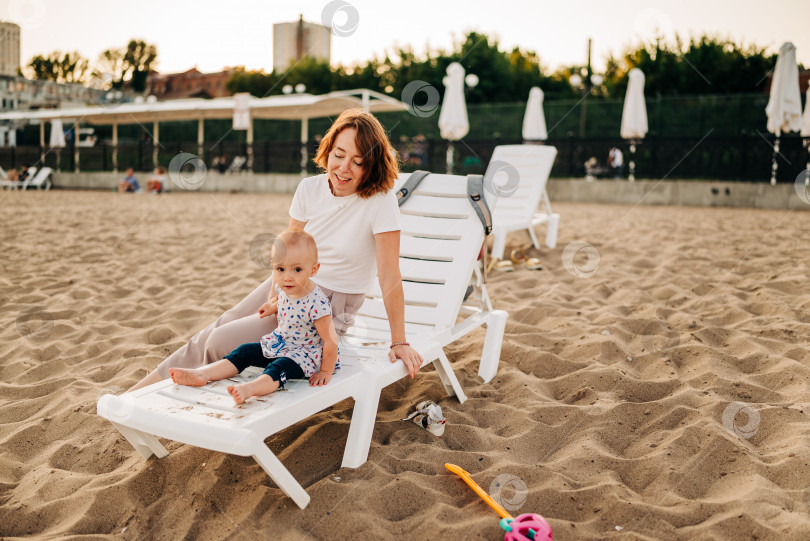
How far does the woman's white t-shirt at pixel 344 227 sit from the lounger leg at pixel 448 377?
0.46 meters

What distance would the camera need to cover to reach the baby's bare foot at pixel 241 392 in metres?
1.96

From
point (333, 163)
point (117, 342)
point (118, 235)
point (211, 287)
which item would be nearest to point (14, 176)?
point (118, 235)

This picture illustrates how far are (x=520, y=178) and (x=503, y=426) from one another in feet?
15.6

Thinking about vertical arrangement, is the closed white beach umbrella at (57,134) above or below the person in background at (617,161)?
above

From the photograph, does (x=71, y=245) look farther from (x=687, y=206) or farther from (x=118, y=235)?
(x=687, y=206)

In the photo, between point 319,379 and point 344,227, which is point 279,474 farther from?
point 344,227

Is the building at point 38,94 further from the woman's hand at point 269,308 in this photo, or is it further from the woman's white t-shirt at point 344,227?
the woman's hand at point 269,308

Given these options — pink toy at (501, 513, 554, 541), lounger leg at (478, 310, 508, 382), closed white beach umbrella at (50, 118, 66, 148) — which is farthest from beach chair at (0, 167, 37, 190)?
pink toy at (501, 513, 554, 541)

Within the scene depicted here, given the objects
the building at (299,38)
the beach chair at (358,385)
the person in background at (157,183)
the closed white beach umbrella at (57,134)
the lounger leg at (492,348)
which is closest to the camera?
the beach chair at (358,385)

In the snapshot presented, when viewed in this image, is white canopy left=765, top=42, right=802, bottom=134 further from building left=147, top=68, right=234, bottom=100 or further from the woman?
building left=147, top=68, right=234, bottom=100

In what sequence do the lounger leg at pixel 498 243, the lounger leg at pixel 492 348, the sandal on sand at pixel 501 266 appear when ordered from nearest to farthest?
1. the lounger leg at pixel 492 348
2. the sandal on sand at pixel 501 266
3. the lounger leg at pixel 498 243

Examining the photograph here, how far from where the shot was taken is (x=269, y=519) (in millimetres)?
1923

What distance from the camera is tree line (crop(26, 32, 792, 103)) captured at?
1086 inches

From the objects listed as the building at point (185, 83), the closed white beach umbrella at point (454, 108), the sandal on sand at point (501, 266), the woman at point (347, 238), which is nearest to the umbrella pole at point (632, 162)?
the closed white beach umbrella at point (454, 108)
